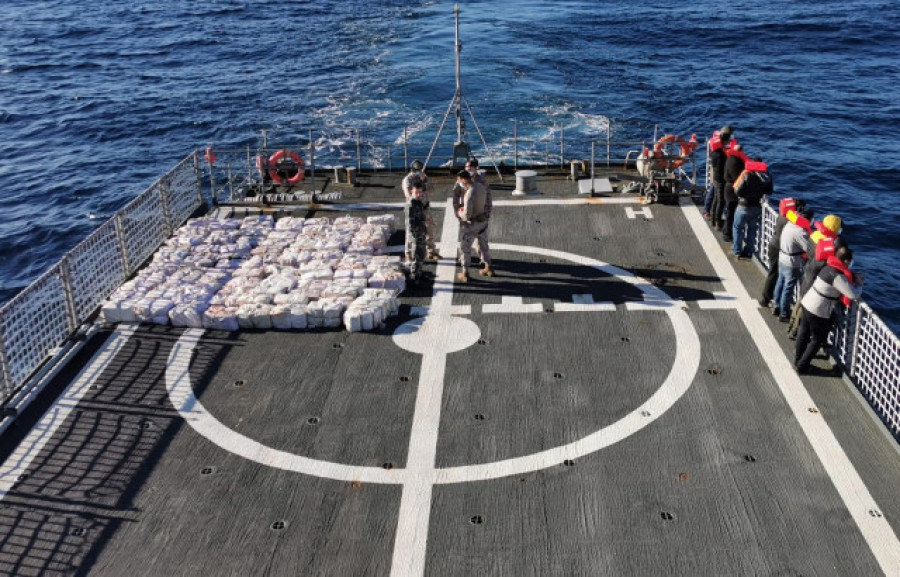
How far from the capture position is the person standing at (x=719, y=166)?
1812cm

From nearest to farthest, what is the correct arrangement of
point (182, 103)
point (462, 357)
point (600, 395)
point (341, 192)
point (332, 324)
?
point (600, 395), point (462, 357), point (332, 324), point (341, 192), point (182, 103)

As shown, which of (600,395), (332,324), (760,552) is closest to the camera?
(760,552)

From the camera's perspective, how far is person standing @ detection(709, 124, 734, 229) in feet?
59.5

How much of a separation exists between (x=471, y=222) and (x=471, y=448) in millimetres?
5844

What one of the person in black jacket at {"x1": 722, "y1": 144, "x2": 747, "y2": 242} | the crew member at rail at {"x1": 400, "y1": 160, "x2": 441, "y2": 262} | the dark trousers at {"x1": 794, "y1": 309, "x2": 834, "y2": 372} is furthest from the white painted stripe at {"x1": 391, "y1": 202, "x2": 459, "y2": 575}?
the person in black jacket at {"x1": 722, "y1": 144, "x2": 747, "y2": 242}

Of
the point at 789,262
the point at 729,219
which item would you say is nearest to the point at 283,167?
the point at 729,219

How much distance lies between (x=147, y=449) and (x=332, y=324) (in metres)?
4.17

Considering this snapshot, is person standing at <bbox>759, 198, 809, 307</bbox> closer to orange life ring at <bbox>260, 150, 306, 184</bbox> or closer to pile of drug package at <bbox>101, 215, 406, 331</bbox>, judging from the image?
pile of drug package at <bbox>101, 215, 406, 331</bbox>

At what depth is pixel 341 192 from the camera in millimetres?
22109

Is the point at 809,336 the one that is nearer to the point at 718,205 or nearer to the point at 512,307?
the point at 512,307

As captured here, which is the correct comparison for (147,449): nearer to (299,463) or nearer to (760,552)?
(299,463)

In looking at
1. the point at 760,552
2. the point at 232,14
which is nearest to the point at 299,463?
the point at 760,552

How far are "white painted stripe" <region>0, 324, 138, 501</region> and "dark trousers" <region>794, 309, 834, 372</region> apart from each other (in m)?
11.1

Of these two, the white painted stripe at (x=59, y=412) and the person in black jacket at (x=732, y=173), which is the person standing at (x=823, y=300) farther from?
the white painted stripe at (x=59, y=412)
